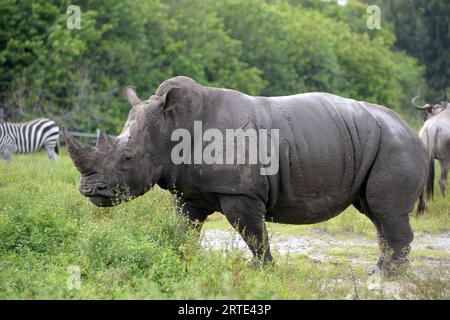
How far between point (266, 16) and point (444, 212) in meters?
24.7

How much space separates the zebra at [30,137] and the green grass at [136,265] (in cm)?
1030

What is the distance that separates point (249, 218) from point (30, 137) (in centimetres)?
1345

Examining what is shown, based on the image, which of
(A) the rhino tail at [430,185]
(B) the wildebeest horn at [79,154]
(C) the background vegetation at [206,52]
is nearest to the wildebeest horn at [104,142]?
(B) the wildebeest horn at [79,154]

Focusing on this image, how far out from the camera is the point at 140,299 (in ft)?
18.2

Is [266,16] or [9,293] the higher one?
[266,16]

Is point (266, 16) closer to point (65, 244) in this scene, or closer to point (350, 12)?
point (350, 12)

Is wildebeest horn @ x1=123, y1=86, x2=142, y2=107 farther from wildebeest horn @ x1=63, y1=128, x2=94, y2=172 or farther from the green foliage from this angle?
the green foliage

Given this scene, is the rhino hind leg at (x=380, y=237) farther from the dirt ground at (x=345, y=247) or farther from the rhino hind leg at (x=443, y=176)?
the rhino hind leg at (x=443, y=176)

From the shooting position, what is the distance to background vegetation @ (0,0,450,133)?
25078 mm

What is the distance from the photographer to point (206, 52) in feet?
106

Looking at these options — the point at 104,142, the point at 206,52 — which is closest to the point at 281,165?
the point at 104,142

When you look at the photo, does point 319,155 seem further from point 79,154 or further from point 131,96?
point 79,154

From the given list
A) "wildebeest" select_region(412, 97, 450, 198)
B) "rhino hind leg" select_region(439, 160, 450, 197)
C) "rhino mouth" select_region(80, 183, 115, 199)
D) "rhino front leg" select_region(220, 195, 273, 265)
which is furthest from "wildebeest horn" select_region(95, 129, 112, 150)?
"rhino hind leg" select_region(439, 160, 450, 197)
